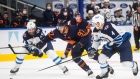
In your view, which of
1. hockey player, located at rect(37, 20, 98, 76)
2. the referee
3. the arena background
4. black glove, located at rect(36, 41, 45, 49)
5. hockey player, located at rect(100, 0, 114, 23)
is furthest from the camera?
the referee

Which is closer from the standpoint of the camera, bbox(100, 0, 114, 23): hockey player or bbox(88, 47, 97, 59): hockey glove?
bbox(88, 47, 97, 59): hockey glove

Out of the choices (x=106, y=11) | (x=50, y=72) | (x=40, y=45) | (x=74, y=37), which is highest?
(x=74, y=37)

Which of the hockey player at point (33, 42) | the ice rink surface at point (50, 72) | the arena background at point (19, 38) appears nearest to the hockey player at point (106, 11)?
the arena background at point (19, 38)

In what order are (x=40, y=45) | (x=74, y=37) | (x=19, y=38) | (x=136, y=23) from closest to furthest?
(x=74, y=37) < (x=40, y=45) < (x=19, y=38) < (x=136, y=23)

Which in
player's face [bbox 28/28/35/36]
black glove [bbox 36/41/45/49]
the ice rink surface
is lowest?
the ice rink surface

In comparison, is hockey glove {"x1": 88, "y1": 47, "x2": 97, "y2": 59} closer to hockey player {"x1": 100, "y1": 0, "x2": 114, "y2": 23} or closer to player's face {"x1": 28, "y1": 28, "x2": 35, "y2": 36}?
player's face {"x1": 28, "y1": 28, "x2": 35, "y2": 36}

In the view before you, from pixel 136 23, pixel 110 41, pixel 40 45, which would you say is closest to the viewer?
pixel 110 41

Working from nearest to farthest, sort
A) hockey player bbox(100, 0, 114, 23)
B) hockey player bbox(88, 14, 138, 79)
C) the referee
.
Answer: hockey player bbox(88, 14, 138, 79) → hockey player bbox(100, 0, 114, 23) → the referee

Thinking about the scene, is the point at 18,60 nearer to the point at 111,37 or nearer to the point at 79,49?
the point at 79,49

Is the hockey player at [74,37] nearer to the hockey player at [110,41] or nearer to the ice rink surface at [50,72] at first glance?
the hockey player at [110,41]

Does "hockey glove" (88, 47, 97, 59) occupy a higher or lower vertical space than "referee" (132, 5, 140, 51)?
higher

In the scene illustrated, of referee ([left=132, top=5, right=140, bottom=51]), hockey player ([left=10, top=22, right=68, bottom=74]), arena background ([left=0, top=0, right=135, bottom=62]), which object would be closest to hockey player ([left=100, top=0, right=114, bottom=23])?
arena background ([left=0, top=0, right=135, bottom=62])

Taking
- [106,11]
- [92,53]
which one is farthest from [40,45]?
[106,11]

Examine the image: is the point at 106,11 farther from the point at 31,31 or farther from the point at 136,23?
the point at 31,31
